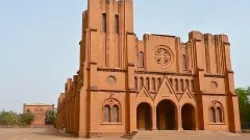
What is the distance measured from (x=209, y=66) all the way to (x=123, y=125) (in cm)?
1606

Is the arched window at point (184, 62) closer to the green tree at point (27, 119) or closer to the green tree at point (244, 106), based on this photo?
the green tree at point (244, 106)

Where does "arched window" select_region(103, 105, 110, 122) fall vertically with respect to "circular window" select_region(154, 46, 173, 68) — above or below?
below

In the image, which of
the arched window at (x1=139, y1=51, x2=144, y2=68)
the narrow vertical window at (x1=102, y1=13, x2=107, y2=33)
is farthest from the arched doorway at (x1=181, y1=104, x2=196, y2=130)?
the narrow vertical window at (x1=102, y1=13, x2=107, y2=33)

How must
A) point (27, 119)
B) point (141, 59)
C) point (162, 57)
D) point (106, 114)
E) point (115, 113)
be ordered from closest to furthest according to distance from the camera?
point (106, 114) < point (115, 113) < point (141, 59) < point (162, 57) < point (27, 119)

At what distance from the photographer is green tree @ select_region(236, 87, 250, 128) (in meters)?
62.9

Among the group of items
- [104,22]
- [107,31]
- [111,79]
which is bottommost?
[111,79]

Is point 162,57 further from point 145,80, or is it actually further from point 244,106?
point 244,106

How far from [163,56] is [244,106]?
→ 31835 millimetres

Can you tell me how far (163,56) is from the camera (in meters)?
42.0

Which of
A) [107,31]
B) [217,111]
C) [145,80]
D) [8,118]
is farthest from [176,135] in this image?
[8,118]

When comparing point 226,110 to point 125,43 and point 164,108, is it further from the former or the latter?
point 125,43

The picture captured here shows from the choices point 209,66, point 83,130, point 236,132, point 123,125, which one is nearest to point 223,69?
point 209,66

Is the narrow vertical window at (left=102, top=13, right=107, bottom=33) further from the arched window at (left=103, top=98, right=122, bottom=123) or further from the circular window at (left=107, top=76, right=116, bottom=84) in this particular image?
the arched window at (left=103, top=98, right=122, bottom=123)

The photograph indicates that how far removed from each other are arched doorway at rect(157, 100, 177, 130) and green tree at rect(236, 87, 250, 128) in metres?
27.5
